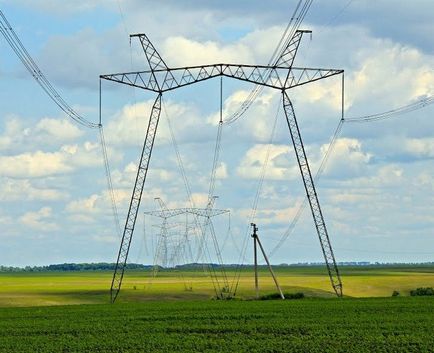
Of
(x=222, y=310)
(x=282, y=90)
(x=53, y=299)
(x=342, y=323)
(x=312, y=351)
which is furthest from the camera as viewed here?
(x=53, y=299)

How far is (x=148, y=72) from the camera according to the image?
6625 cm

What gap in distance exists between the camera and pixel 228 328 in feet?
159

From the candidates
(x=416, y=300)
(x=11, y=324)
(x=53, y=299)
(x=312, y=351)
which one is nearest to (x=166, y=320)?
(x=11, y=324)

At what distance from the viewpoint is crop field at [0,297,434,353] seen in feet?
134

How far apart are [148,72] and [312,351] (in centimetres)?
3207

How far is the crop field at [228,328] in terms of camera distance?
40969 mm

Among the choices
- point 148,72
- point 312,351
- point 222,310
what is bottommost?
point 312,351

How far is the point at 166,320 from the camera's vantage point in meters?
55.0

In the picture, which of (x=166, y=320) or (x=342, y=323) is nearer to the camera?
(x=342, y=323)

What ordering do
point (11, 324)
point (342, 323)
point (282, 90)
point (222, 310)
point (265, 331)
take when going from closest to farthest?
point (265, 331), point (342, 323), point (11, 324), point (222, 310), point (282, 90)

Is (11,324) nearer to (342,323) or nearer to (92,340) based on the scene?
(92,340)

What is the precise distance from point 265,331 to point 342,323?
5.28 m

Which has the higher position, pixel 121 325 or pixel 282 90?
pixel 282 90

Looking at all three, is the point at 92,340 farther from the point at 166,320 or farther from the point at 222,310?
the point at 222,310
